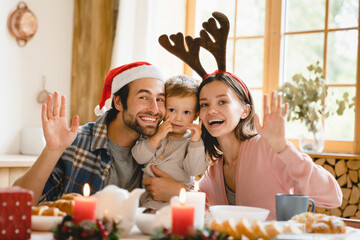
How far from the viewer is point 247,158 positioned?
1944mm

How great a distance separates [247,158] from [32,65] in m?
2.52

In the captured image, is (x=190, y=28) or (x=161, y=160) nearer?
(x=161, y=160)

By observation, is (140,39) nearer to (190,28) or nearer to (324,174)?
(190,28)

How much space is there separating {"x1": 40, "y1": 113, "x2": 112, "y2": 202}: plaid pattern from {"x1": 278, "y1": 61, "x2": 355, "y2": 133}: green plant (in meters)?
1.66

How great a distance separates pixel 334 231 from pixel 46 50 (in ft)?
10.9

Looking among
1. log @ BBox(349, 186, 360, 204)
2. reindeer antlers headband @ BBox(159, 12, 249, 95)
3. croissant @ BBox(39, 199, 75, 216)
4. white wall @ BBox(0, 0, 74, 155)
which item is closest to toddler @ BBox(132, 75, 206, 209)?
reindeer antlers headband @ BBox(159, 12, 249, 95)

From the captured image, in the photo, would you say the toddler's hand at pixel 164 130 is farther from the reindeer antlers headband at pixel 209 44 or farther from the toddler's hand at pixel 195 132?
the reindeer antlers headband at pixel 209 44

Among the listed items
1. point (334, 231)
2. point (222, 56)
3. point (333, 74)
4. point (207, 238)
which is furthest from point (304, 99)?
point (207, 238)

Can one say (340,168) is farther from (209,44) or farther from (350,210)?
(209,44)

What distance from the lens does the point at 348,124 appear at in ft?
11.1

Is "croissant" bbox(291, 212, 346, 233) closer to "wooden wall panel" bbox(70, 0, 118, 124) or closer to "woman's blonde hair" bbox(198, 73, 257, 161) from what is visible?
"woman's blonde hair" bbox(198, 73, 257, 161)

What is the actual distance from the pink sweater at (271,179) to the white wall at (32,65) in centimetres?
219

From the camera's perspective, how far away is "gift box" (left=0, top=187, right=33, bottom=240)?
104 centimetres

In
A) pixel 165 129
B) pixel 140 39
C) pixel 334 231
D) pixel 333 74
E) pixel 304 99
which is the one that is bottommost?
pixel 334 231
